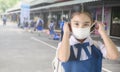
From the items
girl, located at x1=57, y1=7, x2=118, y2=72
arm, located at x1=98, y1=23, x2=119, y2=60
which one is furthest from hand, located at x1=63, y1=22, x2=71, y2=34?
arm, located at x1=98, y1=23, x2=119, y2=60

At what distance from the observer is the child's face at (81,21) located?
3207 millimetres

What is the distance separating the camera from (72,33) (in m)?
3.27

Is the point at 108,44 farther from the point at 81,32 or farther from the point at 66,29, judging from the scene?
the point at 66,29

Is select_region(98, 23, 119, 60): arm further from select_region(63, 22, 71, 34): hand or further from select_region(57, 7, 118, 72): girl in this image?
select_region(63, 22, 71, 34): hand

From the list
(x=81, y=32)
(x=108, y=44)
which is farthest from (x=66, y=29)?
(x=108, y=44)

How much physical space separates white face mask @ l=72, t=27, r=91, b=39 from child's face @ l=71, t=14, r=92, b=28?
0.04m

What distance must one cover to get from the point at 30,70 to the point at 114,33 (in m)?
19.6

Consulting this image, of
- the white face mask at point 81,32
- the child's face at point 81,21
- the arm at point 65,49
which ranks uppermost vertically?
the child's face at point 81,21

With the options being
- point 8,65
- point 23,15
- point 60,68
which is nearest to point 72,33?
point 60,68

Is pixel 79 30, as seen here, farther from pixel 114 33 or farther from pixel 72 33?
pixel 114 33

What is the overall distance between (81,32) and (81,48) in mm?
193

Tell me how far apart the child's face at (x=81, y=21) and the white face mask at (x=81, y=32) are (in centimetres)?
4

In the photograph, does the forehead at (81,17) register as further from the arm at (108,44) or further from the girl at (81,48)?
the arm at (108,44)

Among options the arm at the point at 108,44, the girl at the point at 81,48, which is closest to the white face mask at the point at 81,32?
the girl at the point at 81,48
